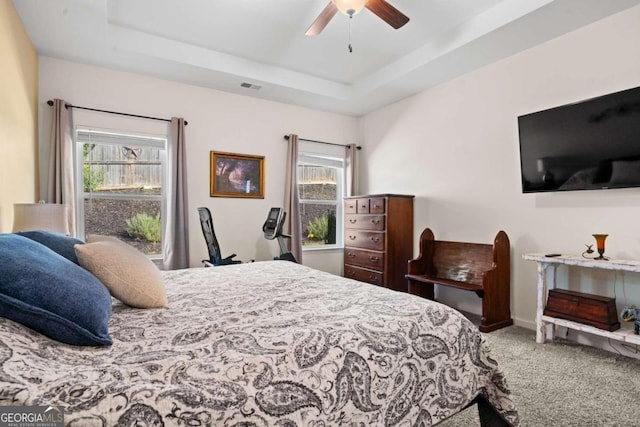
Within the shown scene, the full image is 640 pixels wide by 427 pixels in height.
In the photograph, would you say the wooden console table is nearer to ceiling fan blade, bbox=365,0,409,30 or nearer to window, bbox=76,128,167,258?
ceiling fan blade, bbox=365,0,409,30

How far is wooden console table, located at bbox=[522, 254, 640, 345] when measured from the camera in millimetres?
2291

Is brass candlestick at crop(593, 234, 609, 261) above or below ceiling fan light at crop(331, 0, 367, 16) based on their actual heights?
below

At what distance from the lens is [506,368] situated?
90.0 inches

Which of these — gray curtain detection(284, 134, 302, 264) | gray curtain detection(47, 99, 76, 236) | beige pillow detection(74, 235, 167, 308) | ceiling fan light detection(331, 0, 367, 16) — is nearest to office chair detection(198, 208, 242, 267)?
gray curtain detection(284, 134, 302, 264)

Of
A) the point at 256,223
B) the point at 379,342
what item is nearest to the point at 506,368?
the point at 379,342

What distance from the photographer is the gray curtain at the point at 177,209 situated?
149 inches

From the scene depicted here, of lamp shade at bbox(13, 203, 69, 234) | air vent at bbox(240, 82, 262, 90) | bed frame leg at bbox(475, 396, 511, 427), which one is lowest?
bed frame leg at bbox(475, 396, 511, 427)

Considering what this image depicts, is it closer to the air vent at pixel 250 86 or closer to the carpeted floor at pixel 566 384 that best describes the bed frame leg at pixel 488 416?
the carpeted floor at pixel 566 384

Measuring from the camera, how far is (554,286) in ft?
9.60

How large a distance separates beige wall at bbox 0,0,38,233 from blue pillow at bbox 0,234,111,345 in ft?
5.96

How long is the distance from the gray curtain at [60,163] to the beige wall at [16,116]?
0.13 metres

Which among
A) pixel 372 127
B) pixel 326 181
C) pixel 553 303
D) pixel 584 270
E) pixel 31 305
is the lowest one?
pixel 553 303

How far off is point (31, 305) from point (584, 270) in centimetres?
356

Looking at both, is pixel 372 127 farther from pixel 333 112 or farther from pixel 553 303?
pixel 553 303
